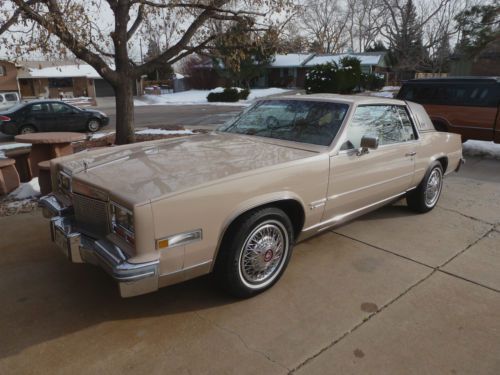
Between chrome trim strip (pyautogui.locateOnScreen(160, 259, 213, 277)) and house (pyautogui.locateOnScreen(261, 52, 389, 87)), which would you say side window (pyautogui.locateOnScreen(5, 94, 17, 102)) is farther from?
house (pyautogui.locateOnScreen(261, 52, 389, 87))

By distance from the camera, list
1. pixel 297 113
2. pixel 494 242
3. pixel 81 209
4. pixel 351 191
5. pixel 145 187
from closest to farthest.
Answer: pixel 145 187
pixel 81 209
pixel 351 191
pixel 297 113
pixel 494 242

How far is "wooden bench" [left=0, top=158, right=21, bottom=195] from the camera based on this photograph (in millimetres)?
5672

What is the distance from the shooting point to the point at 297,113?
164 inches

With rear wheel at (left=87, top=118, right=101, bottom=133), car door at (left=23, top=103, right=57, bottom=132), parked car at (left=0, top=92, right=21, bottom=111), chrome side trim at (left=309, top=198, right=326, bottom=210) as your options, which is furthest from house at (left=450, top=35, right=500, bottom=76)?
parked car at (left=0, top=92, right=21, bottom=111)

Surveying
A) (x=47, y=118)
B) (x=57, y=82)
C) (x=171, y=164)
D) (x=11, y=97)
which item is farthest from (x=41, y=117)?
(x=57, y=82)

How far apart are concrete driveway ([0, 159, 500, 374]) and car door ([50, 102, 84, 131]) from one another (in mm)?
11940

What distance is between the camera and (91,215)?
9.70ft

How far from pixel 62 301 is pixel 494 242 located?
14.5 ft

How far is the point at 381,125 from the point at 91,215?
3.06 meters

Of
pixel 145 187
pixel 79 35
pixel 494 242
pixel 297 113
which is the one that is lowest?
pixel 494 242

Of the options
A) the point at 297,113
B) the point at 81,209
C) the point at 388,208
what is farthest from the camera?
the point at 388,208

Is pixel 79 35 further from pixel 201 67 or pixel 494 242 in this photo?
pixel 201 67

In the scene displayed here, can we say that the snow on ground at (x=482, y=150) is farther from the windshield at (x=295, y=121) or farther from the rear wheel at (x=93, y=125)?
the rear wheel at (x=93, y=125)

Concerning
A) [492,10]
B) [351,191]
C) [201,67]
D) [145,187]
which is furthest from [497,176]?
[201,67]
